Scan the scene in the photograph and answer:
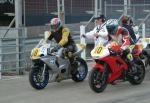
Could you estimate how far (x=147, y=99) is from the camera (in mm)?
9578

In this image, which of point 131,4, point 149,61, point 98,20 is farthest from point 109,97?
point 131,4

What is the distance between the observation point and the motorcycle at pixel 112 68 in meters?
10.1

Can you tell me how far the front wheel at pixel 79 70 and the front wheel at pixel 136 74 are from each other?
126 centimetres

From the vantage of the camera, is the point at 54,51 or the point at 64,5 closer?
the point at 54,51

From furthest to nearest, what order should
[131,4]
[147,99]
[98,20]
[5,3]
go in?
[131,4] → [5,3] → [98,20] → [147,99]

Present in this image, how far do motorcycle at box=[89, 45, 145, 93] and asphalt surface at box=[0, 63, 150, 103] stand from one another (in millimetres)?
198

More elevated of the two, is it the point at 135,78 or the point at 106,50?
the point at 106,50

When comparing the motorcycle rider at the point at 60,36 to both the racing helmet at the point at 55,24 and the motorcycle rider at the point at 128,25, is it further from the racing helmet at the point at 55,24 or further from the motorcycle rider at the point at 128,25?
the motorcycle rider at the point at 128,25

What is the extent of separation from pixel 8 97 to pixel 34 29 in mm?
6851

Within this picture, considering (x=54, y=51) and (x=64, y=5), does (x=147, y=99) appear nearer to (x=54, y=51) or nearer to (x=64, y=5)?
(x=54, y=51)

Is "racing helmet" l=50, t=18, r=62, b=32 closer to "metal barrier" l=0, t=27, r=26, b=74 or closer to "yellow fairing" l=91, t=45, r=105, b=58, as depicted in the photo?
"yellow fairing" l=91, t=45, r=105, b=58

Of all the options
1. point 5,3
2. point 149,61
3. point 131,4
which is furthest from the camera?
point 131,4

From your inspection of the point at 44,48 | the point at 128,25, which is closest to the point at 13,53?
the point at 44,48

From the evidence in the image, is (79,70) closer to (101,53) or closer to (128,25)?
(101,53)
